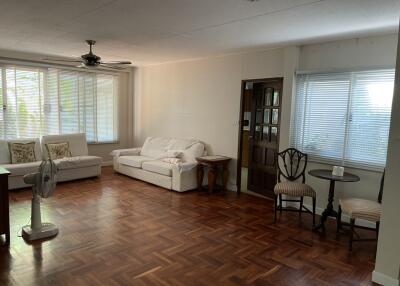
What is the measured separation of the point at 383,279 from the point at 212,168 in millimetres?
2909

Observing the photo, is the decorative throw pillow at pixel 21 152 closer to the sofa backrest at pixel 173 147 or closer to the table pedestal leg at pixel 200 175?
the sofa backrest at pixel 173 147

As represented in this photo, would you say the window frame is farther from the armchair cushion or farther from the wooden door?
the armchair cushion

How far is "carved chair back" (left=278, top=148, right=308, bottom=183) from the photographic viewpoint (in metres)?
4.21

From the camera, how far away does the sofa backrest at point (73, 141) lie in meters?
5.58

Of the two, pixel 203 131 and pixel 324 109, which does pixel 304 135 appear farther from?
pixel 203 131

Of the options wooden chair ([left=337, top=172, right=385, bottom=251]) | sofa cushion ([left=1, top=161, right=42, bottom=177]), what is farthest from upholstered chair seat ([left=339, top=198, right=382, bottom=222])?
sofa cushion ([left=1, top=161, right=42, bottom=177])

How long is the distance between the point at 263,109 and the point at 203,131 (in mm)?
1267

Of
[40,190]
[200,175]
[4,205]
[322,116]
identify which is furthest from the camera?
[200,175]

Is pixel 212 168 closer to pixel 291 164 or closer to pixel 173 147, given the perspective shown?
pixel 173 147

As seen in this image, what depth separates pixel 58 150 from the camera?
5.61m

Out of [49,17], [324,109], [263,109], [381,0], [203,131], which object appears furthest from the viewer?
[203,131]

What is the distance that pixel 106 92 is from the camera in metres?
6.73

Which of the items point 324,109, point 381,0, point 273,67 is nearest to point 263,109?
point 273,67

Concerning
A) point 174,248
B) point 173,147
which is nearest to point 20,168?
point 173,147
